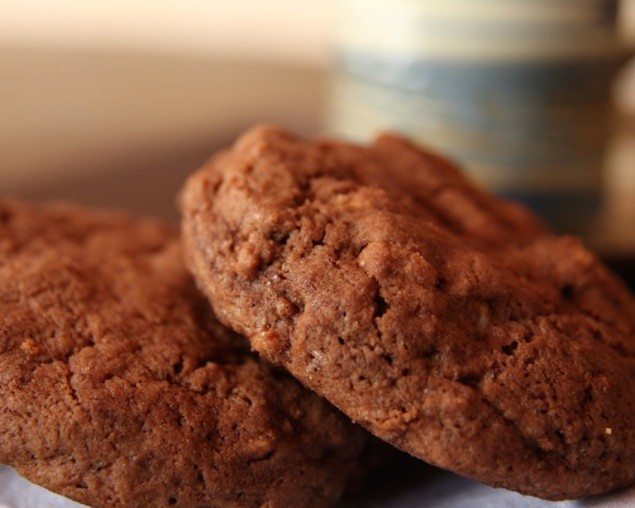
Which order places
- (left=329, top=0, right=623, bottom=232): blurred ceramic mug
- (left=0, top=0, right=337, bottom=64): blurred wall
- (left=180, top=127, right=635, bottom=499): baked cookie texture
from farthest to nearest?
(left=0, top=0, right=337, bottom=64): blurred wall < (left=329, top=0, right=623, bottom=232): blurred ceramic mug < (left=180, top=127, right=635, bottom=499): baked cookie texture

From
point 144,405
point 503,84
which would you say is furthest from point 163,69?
point 144,405

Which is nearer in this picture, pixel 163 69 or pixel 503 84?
pixel 503 84

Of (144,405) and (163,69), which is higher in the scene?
(144,405)

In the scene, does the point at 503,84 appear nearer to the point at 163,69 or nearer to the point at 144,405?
the point at 144,405

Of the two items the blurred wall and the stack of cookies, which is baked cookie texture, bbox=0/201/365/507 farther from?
the blurred wall

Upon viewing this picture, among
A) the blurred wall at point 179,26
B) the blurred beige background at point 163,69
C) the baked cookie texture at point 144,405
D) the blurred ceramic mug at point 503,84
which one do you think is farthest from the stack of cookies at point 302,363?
the blurred wall at point 179,26

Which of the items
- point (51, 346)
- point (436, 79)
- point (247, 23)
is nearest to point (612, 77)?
point (436, 79)

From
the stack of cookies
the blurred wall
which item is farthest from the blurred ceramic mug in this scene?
the blurred wall
